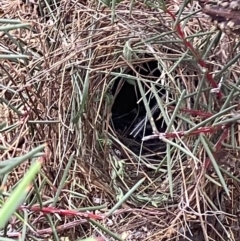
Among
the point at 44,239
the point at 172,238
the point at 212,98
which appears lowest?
the point at 172,238

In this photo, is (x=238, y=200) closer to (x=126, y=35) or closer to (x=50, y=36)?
(x=126, y=35)

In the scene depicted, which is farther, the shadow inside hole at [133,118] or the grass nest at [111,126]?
the shadow inside hole at [133,118]

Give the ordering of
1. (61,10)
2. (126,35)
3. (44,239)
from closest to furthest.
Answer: (44,239), (126,35), (61,10)

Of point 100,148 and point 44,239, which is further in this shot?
point 100,148

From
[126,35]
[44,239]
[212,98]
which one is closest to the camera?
[44,239]

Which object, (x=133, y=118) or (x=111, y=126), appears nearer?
(x=111, y=126)

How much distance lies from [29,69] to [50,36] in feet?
0.28

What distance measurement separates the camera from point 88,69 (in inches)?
35.4

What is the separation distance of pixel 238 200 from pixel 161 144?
10.6 inches

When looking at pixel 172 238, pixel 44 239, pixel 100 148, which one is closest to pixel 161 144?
pixel 100 148

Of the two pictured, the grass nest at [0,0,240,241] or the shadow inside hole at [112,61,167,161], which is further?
the shadow inside hole at [112,61,167,161]

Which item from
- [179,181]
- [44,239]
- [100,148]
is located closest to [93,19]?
[100,148]

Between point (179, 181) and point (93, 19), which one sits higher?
point (93, 19)

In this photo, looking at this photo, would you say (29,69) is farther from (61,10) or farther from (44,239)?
(44,239)
